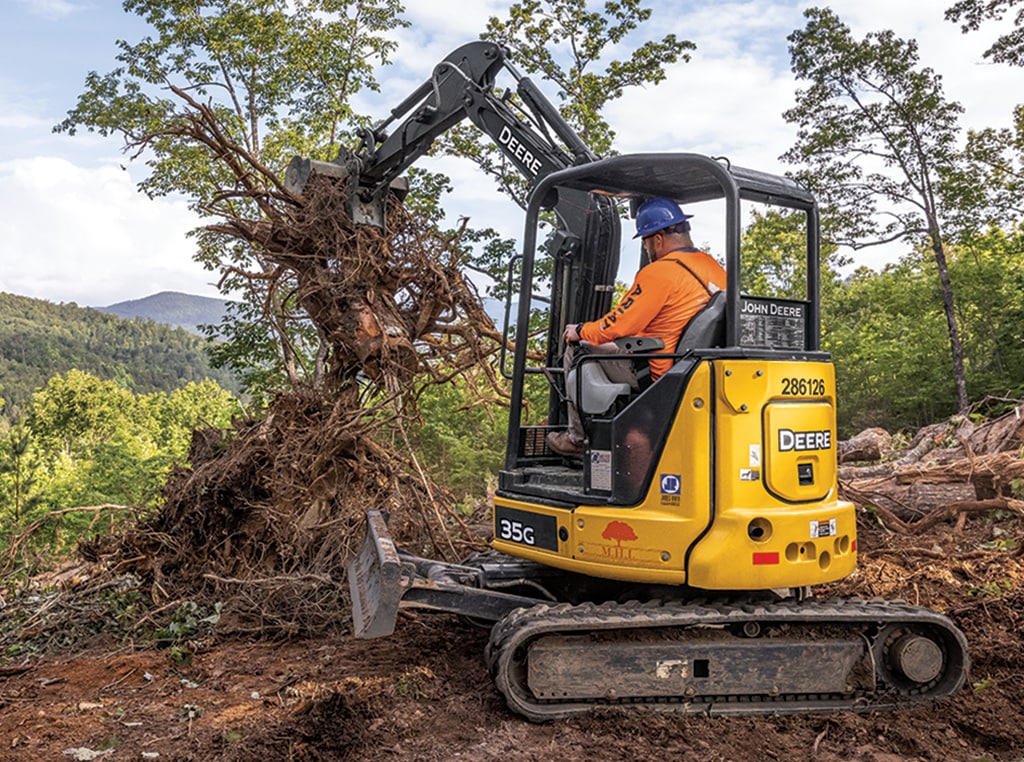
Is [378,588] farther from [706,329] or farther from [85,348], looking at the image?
[85,348]

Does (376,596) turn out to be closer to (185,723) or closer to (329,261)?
(185,723)

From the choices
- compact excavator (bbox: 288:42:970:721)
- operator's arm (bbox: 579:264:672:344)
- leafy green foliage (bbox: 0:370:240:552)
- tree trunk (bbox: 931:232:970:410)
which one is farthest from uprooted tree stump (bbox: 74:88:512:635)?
tree trunk (bbox: 931:232:970:410)

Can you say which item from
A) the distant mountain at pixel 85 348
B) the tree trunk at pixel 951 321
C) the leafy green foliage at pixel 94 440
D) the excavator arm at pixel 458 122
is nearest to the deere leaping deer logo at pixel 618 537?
the excavator arm at pixel 458 122

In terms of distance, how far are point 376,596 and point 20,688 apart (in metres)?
2.41

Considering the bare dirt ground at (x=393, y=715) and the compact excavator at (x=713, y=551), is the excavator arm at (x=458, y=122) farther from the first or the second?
the bare dirt ground at (x=393, y=715)

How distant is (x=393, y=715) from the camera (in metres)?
4.12

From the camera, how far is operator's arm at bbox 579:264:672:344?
4270 mm

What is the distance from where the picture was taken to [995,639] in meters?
5.07

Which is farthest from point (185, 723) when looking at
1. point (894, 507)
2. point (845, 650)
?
point (894, 507)

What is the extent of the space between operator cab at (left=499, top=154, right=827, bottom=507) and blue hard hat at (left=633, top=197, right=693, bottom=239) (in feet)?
0.56

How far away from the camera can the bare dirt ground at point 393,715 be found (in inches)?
150

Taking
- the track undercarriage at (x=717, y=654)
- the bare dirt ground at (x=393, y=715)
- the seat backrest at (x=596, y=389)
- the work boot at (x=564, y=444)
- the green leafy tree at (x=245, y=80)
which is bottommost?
the bare dirt ground at (x=393, y=715)

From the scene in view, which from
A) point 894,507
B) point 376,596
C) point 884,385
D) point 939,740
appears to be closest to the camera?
point 939,740

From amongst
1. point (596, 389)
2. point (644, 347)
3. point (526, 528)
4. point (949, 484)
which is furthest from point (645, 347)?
point (949, 484)
